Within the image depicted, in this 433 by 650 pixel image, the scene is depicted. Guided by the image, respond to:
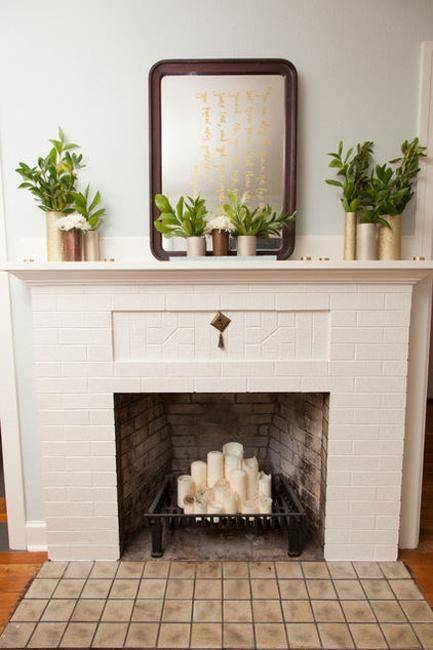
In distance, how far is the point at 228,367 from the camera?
70.6 inches

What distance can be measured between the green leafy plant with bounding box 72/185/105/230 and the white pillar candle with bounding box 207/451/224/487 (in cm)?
119

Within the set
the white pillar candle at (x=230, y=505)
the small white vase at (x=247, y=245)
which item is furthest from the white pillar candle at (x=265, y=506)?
the small white vase at (x=247, y=245)

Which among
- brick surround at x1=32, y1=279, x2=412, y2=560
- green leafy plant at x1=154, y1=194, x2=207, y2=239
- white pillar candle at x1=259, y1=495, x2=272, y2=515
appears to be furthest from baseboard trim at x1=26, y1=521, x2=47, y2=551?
green leafy plant at x1=154, y1=194, x2=207, y2=239

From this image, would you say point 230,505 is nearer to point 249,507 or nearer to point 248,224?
point 249,507

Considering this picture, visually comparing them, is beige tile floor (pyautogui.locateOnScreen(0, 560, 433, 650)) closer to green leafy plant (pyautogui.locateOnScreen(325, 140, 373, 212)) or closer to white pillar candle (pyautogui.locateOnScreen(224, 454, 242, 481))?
white pillar candle (pyautogui.locateOnScreen(224, 454, 242, 481))

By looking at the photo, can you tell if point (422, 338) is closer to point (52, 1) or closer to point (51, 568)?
point (51, 568)

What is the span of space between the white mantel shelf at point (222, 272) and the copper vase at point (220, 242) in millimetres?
100

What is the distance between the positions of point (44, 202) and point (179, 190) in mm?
570

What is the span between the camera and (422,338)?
1887 millimetres

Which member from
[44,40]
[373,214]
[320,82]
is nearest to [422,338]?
[373,214]

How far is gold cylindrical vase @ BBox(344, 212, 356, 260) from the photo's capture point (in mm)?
1805

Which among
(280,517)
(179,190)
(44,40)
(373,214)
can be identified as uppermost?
(44,40)

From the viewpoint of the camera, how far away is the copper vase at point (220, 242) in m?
1.73

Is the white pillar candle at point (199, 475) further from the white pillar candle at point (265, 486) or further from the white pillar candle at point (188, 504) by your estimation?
the white pillar candle at point (265, 486)
